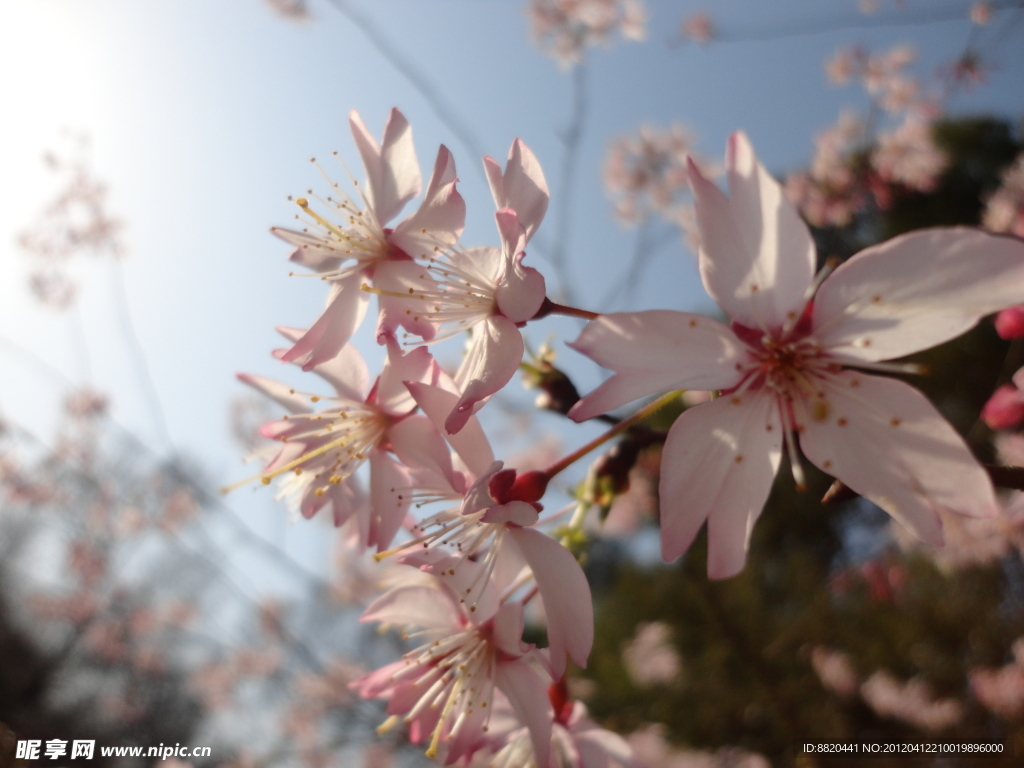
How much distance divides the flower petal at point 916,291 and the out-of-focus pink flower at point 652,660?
8.91ft

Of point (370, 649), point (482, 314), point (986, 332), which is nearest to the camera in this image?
point (482, 314)

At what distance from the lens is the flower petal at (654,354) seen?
1.30ft

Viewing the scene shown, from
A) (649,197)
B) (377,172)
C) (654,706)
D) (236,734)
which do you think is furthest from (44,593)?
(377,172)

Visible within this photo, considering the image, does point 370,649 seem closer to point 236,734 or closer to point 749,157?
point 236,734

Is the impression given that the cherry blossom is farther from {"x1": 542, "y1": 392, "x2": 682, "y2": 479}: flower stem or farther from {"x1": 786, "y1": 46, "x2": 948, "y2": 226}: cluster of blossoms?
{"x1": 786, "y1": 46, "x2": 948, "y2": 226}: cluster of blossoms

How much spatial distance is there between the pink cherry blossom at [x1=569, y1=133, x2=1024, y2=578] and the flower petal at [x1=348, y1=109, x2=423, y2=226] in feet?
1.00

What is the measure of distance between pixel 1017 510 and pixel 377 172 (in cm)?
148

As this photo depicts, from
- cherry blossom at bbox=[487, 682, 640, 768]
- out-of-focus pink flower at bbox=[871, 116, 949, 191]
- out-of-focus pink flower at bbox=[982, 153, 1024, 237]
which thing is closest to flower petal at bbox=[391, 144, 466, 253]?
cherry blossom at bbox=[487, 682, 640, 768]

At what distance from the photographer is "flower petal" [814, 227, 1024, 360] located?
0.36 metres

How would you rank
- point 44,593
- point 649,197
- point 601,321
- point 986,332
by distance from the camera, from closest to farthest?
1. point 601,321
2. point 649,197
3. point 986,332
4. point 44,593

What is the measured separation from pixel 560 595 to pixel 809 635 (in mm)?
2991

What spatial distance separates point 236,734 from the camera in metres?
3.53

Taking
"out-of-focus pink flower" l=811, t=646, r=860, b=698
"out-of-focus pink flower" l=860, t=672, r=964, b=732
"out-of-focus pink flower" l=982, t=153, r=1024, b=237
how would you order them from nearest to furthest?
"out-of-focus pink flower" l=982, t=153, r=1024, b=237 → "out-of-focus pink flower" l=860, t=672, r=964, b=732 → "out-of-focus pink flower" l=811, t=646, r=860, b=698

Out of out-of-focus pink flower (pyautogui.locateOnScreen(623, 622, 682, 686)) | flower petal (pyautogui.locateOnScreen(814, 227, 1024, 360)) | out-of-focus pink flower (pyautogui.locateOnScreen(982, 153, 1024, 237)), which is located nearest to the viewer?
flower petal (pyautogui.locateOnScreen(814, 227, 1024, 360))
